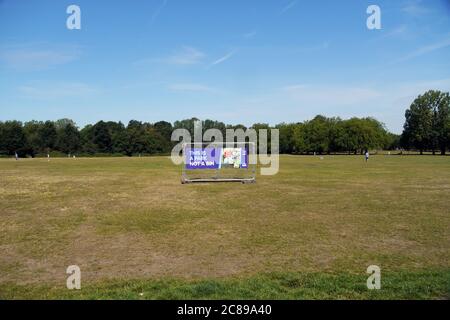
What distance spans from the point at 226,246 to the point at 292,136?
125686mm

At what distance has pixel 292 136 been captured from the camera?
132250 millimetres

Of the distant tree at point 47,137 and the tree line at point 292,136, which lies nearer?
the tree line at point 292,136

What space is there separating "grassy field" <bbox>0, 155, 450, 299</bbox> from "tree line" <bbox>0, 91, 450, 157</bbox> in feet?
290

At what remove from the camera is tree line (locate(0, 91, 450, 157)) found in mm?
94312

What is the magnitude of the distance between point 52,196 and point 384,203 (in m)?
16.4

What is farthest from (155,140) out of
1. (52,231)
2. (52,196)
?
(52,231)

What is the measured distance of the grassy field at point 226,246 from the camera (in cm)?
653

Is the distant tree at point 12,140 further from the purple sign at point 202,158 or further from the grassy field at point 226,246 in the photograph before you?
the grassy field at point 226,246

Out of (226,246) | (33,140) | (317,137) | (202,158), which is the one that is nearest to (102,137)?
(33,140)

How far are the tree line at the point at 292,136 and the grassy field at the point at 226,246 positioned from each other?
8836 centimetres

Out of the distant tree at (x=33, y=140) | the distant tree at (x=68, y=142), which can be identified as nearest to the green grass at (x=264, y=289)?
the distant tree at (x=33, y=140)
